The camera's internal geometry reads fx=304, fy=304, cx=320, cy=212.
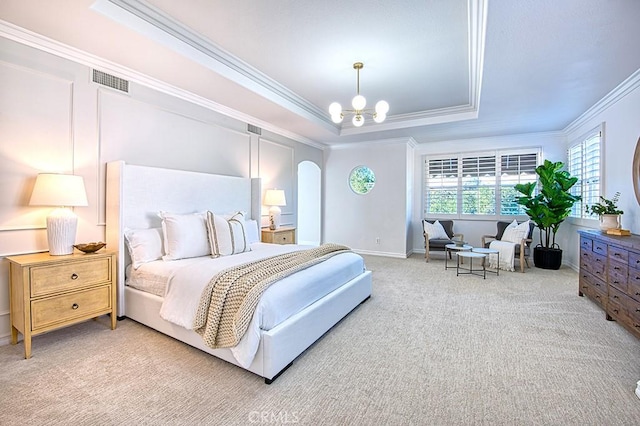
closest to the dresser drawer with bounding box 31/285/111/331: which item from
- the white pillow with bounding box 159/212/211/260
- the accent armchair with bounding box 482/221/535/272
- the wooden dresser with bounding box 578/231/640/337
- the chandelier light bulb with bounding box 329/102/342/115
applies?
the white pillow with bounding box 159/212/211/260

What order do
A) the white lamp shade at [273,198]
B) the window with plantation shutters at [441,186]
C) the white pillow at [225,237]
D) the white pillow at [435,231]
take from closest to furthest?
1. the white pillow at [225,237]
2. the white lamp shade at [273,198]
3. the white pillow at [435,231]
4. the window with plantation shutters at [441,186]

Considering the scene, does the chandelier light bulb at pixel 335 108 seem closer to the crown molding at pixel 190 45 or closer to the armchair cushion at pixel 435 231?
the crown molding at pixel 190 45

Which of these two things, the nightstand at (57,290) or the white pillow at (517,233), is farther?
the white pillow at (517,233)

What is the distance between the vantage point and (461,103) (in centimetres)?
480

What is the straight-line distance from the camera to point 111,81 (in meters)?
3.17

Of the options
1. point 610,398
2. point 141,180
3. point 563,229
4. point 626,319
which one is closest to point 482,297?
point 626,319

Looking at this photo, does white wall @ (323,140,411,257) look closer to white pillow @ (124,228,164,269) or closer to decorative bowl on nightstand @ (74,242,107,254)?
white pillow @ (124,228,164,269)

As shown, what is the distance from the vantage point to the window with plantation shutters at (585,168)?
4.57 metres

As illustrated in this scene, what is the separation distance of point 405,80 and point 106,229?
3.91m

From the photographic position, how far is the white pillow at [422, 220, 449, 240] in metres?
6.10

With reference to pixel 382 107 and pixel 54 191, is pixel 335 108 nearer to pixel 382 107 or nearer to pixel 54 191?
pixel 382 107

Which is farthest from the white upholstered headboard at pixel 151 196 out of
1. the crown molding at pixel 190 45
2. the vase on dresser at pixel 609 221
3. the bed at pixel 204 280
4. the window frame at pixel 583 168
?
the window frame at pixel 583 168

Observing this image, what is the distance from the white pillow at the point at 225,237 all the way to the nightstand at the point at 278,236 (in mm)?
1160

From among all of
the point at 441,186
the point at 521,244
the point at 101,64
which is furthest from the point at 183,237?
the point at 441,186
